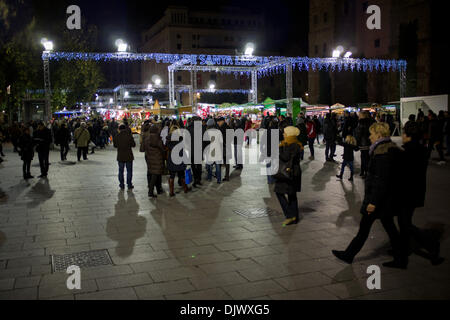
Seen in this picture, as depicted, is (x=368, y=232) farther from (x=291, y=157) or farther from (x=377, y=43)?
(x=377, y=43)

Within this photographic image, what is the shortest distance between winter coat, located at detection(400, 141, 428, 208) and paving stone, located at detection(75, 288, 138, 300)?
121 inches

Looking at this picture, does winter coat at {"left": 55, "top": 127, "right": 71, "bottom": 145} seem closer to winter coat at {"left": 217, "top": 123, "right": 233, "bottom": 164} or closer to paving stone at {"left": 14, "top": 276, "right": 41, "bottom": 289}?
winter coat at {"left": 217, "top": 123, "right": 233, "bottom": 164}

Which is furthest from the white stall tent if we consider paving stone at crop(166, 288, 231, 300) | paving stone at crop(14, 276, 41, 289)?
paving stone at crop(14, 276, 41, 289)

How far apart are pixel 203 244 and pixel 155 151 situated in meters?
3.75

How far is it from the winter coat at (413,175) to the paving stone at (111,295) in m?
3.07

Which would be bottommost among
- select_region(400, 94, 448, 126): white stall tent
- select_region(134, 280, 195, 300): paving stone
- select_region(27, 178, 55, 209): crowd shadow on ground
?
select_region(134, 280, 195, 300): paving stone

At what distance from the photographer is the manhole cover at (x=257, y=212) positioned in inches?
292

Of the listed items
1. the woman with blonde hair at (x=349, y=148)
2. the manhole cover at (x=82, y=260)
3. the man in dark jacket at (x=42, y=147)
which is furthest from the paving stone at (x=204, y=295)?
the man in dark jacket at (x=42, y=147)

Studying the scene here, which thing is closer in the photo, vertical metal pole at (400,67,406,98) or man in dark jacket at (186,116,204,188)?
man in dark jacket at (186,116,204,188)

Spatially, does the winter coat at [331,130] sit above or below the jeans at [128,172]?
above

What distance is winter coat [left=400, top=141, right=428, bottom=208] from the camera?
466cm

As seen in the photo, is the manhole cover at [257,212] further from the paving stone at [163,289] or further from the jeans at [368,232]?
the paving stone at [163,289]

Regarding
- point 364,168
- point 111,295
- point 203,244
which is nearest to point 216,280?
point 111,295

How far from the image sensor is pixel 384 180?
453 centimetres
